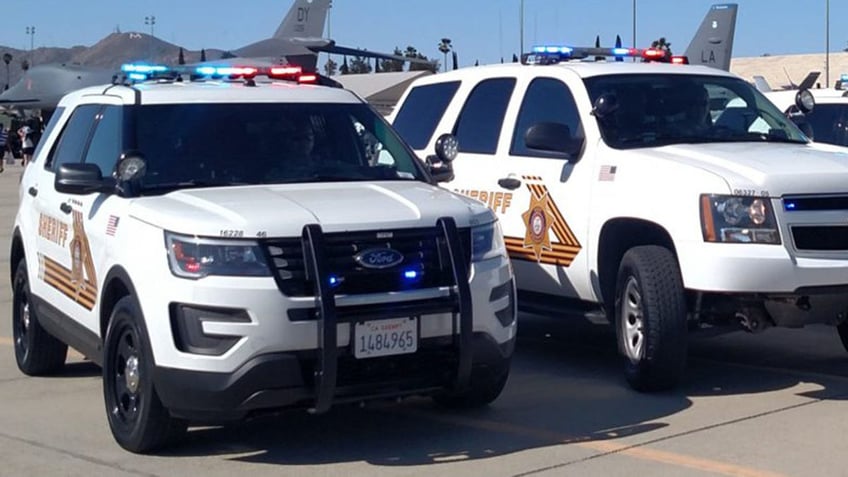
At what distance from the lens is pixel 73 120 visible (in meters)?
8.51

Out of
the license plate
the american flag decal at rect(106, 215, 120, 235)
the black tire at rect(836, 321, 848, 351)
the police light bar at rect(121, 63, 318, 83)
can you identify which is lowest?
the black tire at rect(836, 321, 848, 351)

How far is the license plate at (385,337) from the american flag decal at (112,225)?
1.51 metres

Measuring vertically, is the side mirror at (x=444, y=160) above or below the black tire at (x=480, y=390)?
above

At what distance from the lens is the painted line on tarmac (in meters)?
6.34

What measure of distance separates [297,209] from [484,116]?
366 centimetres

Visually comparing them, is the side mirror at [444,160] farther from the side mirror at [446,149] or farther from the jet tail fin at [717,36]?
the jet tail fin at [717,36]

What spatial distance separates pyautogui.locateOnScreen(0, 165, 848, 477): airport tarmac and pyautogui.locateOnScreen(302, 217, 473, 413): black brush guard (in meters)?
0.50

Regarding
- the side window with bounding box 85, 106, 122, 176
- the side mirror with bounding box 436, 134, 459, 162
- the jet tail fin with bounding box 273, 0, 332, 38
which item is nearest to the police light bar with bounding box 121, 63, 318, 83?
the side window with bounding box 85, 106, 122, 176

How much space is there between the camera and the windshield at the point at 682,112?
28.6ft

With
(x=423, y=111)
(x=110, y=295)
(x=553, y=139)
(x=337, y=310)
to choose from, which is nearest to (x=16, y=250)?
(x=110, y=295)

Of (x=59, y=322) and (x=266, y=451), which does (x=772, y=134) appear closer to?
(x=266, y=451)

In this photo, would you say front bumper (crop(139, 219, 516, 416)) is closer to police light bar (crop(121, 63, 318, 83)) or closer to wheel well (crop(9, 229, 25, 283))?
police light bar (crop(121, 63, 318, 83))

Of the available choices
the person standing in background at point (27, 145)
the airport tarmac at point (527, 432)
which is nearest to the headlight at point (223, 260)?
the airport tarmac at point (527, 432)

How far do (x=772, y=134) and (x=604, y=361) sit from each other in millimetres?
1969
